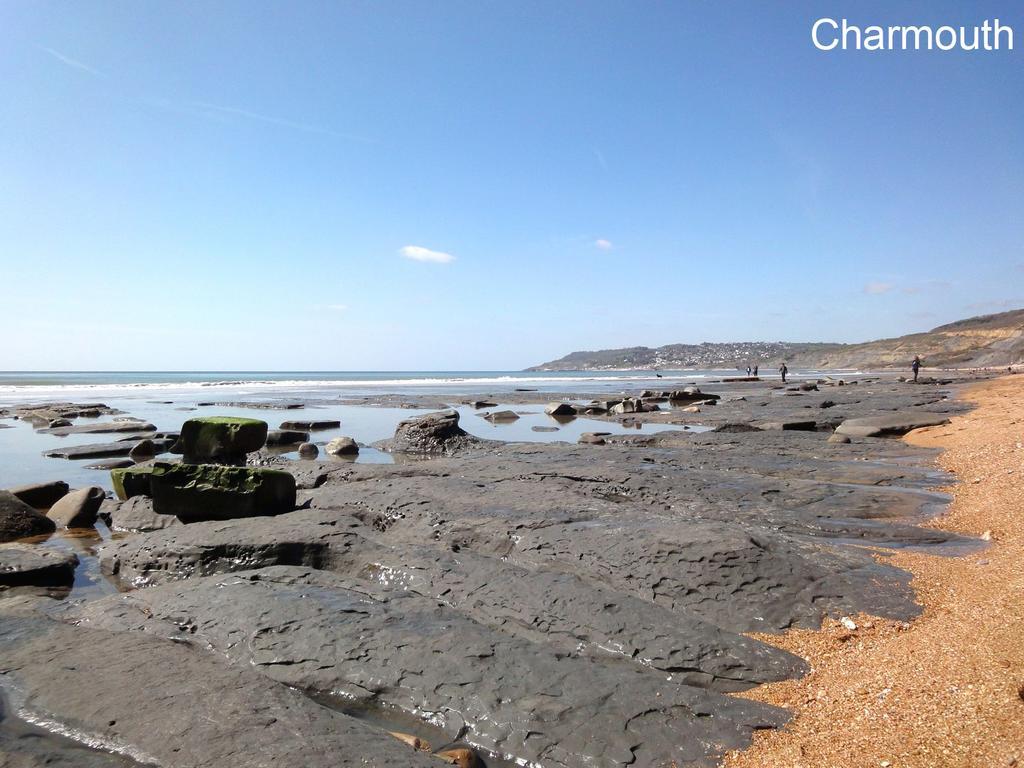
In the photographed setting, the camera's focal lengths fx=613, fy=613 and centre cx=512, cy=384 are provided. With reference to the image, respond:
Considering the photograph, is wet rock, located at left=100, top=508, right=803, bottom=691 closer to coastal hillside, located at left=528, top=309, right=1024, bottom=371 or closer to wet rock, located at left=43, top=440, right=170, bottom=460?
wet rock, located at left=43, top=440, right=170, bottom=460

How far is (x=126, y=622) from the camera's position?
497 cm

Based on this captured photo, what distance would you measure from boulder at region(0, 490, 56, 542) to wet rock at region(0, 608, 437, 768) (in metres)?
5.21

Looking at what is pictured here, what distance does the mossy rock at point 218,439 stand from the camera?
423 inches

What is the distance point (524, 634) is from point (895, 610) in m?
3.04

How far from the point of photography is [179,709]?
3484 millimetres

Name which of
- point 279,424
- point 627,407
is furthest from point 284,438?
point 627,407

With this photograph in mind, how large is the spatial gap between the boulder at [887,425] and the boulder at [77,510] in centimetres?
1606

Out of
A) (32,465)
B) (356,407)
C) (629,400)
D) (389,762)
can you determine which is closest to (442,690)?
(389,762)

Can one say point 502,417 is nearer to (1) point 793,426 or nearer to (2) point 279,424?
(2) point 279,424

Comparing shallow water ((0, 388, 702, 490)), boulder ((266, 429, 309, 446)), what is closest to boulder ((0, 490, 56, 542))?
shallow water ((0, 388, 702, 490))

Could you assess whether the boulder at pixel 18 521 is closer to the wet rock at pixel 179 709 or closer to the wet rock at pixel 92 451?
the wet rock at pixel 179 709

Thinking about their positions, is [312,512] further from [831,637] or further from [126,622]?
[831,637]

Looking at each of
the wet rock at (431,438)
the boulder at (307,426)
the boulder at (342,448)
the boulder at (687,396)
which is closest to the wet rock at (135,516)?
the boulder at (342,448)

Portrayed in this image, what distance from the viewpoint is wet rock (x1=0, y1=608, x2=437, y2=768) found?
3123 millimetres
